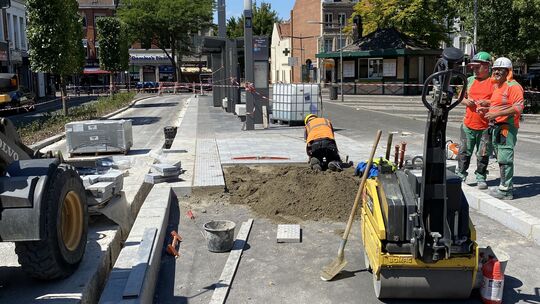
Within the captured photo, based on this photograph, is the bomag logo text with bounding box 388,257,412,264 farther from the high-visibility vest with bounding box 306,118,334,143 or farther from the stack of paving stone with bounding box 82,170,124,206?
the high-visibility vest with bounding box 306,118,334,143

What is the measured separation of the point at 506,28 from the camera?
886 inches

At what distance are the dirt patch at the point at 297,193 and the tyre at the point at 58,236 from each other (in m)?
2.84

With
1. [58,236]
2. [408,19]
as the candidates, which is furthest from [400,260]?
[408,19]

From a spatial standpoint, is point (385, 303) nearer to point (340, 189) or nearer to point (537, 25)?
point (340, 189)

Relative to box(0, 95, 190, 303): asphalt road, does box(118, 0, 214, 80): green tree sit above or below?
above

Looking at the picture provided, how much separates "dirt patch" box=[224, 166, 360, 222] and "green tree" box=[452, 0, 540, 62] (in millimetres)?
16559

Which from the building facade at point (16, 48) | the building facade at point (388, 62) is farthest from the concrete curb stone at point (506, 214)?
the building facade at point (16, 48)

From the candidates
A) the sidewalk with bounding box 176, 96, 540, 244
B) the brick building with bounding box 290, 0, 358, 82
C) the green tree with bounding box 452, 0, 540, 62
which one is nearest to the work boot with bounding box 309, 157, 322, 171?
the sidewalk with bounding box 176, 96, 540, 244

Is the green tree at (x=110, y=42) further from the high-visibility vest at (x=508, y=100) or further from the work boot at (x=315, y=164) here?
the high-visibility vest at (x=508, y=100)

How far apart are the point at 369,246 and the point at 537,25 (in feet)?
64.9

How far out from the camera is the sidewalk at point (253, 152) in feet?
21.0

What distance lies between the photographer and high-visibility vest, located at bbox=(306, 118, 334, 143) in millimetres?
8898

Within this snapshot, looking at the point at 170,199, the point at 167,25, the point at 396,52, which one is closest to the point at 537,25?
the point at 396,52

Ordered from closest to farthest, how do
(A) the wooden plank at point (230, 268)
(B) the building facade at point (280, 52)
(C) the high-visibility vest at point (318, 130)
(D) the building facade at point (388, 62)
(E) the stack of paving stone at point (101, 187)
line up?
(A) the wooden plank at point (230, 268) < (E) the stack of paving stone at point (101, 187) < (C) the high-visibility vest at point (318, 130) < (D) the building facade at point (388, 62) < (B) the building facade at point (280, 52)
